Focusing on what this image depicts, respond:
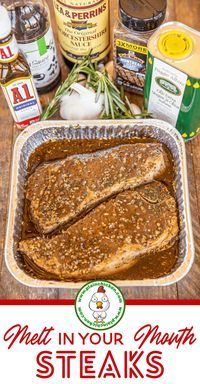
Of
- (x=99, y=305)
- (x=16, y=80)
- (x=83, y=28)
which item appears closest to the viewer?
(x=99, y=305)

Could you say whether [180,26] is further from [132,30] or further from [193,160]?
[193,160]

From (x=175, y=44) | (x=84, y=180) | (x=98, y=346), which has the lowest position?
(x=98, y=346)

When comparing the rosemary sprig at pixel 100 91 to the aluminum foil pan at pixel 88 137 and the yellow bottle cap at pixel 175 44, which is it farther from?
the yellow bottle cap at pixel 175 44

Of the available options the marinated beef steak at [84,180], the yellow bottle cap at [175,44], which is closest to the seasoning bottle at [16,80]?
the marinated beef steak at [84,180]

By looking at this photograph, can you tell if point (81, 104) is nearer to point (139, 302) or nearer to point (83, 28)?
point (83, 28)

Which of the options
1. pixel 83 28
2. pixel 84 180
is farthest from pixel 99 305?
pixel 83 28

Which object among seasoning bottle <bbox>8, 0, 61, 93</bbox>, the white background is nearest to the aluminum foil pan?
the white background
